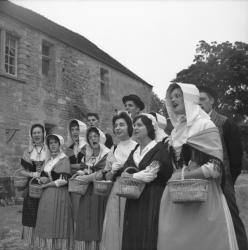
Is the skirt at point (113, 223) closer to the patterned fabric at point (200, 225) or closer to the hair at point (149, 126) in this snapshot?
the hair at point (149, 126)

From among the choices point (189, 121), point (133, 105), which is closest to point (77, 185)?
point (133, 105)

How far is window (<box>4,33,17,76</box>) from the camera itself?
12867 millimetres

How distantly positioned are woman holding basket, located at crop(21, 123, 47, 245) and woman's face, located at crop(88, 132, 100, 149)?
2.58ft

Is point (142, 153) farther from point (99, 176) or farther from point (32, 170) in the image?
point (32, 170)

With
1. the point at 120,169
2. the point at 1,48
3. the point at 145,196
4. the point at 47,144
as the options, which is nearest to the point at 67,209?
the point at 47,144

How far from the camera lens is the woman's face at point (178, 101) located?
3408mm

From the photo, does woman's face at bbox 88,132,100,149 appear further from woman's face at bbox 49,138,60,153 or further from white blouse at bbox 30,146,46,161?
white blouse at bbox 30,146,46,161

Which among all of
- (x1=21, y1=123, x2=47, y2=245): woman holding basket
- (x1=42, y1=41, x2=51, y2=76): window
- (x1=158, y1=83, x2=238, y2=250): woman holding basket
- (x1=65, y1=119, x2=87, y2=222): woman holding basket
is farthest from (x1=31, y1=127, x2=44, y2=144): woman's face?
(x1=42, y1=41, x2=51, y2=76): window

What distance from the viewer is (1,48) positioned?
1248 centimetres

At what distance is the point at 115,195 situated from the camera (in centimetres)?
425

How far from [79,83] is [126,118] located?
39.8 ft

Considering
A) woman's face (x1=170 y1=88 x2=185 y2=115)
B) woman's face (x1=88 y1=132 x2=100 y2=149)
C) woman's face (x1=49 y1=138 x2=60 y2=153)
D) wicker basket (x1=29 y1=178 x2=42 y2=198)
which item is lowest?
wicker basket (x1=29 y1=178 x2=42 y2=198)

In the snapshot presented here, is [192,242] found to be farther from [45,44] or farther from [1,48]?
[45,44]

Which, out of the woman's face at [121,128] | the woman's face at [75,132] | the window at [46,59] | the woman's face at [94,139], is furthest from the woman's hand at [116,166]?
the window at [46,59]
